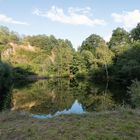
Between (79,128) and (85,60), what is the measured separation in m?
55.5

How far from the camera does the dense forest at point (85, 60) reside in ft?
158

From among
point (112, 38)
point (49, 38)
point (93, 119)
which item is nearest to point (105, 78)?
point (112, 38)

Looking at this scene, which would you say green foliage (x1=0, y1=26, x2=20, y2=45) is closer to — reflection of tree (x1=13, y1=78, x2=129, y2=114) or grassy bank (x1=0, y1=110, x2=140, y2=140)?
reflection of tree (x1=13, y1=78, x2=129, y2=114)

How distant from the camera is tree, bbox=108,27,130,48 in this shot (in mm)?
63806

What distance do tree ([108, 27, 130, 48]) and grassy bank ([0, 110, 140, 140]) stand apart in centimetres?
5743

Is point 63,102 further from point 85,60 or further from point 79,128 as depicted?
point 85,60

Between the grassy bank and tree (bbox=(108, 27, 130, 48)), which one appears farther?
tree (bbox=(108, 27, 130, 48))

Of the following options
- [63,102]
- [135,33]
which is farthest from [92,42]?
[63,102]

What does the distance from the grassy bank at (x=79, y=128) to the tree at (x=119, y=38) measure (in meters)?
57.4

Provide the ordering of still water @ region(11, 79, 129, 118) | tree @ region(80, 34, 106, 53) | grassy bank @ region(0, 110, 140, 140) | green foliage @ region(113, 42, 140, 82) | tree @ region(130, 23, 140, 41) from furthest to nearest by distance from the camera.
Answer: tree @ region(130, 23, 140, 41), tree @ region(80, 34, 106, 53), green foliage @ region(113, 42, 140, 82), still water @ region(11, 79, 129, 118), grassy bank @ region(0, 110, 140, 140)

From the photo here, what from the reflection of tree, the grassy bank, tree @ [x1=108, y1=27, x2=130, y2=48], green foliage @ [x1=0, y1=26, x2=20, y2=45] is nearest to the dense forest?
tree @ [x1=108, y1=27, x2=130, y2=48]

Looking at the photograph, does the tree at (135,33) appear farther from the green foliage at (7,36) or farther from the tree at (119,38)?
the green foliage at (7,36)

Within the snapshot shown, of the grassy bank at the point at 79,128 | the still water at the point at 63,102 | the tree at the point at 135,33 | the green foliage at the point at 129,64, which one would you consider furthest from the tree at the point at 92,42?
the grassy bank at the point at 79,128

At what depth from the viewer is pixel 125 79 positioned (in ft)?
161
